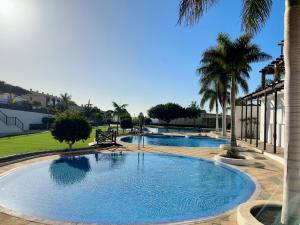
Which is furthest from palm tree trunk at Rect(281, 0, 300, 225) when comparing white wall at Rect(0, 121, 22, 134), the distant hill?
the distant hill

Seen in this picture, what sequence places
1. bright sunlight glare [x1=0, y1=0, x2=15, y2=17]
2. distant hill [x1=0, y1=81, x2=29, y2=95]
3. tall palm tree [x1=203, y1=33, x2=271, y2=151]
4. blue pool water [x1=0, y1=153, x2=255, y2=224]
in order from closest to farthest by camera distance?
1. blue pool water [x1=0, y1=153, x2=255, y2=224]
2. bright sunlight glare [x1=0, y1=0, x2=15, y2=17]
3. tall palm tree [x1=203, y1=33, x2=271, y2=151]
4. distant hill [x1=0, y1=81, x2=29, y2=95]

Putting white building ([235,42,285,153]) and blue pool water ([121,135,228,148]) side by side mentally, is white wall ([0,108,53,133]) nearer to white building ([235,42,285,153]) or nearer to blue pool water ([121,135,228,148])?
blue pool water ([121,135,228,148])

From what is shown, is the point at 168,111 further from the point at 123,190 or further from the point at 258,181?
the point at 123,190

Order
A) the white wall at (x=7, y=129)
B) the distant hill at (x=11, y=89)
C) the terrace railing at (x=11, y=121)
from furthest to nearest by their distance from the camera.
Answer: the distant hill at (x=11, y=89), the terrace railing at (x=11, y=121), the white wall at (x=7, y=129)

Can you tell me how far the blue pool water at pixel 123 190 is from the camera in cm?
914

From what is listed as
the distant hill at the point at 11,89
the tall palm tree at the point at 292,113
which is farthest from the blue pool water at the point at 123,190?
the distant hill at the point at 11,89

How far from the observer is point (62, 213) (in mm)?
9055

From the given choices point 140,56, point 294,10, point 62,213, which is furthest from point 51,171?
point 140,56

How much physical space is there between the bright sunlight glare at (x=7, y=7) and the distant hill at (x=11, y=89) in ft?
256

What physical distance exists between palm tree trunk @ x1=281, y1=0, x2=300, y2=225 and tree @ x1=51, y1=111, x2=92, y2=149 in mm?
15732

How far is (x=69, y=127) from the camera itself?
1884 cm

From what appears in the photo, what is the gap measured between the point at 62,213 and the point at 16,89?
8805cm

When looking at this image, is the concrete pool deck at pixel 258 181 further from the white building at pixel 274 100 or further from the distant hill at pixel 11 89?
the distant hill at pixel 11 89

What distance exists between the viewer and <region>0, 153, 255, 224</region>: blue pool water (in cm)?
914
